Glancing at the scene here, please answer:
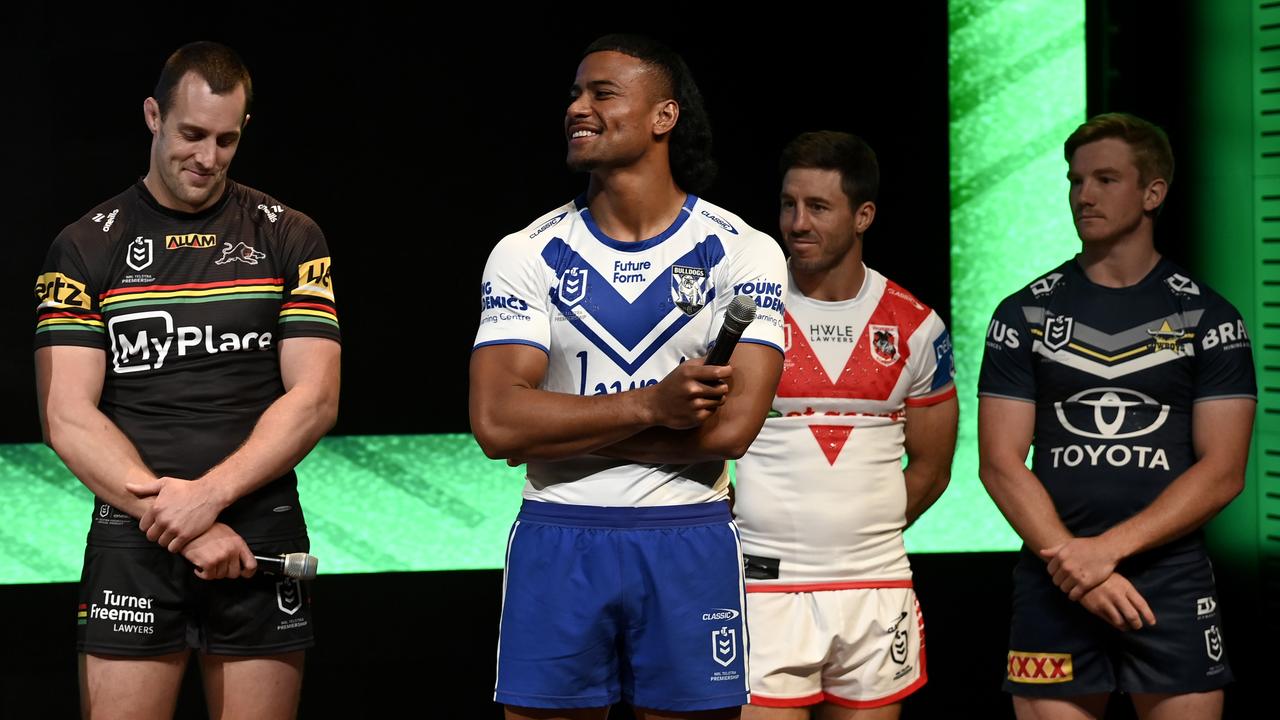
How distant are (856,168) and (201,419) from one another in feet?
4.80

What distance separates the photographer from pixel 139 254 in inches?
109

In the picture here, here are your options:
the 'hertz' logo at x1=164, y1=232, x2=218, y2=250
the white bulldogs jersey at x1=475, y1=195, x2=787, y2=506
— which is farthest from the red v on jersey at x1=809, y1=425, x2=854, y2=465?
the 'hertz' logo at x1=164, y1=232, x2=218, y2=250

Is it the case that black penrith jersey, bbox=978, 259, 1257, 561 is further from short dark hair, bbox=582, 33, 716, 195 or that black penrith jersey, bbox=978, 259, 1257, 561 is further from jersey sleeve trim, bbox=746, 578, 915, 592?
short dark hair, bbox=582, 33, 716, 195

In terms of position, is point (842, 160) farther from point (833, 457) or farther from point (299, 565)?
point (299, 565)

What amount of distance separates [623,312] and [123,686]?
1.16 metres

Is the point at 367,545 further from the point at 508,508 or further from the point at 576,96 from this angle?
the point at 576,96


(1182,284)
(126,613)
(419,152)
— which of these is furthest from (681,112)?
(419,152)

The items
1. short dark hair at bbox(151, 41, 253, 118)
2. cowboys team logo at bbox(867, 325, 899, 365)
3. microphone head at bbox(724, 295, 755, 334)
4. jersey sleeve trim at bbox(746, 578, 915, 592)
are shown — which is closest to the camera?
microphone head at bbox(724, 295, 755, 334)

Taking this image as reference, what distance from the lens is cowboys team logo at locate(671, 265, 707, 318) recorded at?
2453 mm

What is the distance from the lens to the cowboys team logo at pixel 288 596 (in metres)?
2.75

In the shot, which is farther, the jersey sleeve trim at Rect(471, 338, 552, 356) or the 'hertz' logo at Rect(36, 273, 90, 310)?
the 'hertz' logo at Rect(36, 273, 90, 310)

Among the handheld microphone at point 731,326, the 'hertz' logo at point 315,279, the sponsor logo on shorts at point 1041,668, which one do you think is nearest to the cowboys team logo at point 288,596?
the 'hertz' logo at point 315,279

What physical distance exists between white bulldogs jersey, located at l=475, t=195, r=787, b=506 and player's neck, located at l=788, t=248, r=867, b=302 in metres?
0.66

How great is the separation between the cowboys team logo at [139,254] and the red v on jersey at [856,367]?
128 cm
